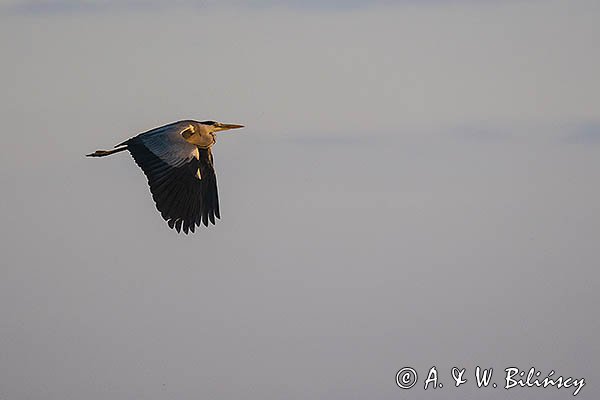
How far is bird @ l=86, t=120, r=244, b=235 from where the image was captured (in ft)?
141

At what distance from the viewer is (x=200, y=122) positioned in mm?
44281

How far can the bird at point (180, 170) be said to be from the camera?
141 ft

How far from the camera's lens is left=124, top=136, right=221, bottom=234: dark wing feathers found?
42.8 m

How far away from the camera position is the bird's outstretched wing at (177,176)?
42812mm

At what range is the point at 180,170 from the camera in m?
43.1

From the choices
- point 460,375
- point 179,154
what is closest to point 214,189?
point 179,154

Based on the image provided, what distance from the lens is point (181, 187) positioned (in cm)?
4312

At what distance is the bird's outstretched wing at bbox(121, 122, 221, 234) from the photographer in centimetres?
4281

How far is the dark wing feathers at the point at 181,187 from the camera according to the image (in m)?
42.8

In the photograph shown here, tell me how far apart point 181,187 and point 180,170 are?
209 millimetres

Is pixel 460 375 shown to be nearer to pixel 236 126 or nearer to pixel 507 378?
pixel 507 378

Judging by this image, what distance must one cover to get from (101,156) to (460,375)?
5.44m

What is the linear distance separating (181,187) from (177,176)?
A: 156 mm

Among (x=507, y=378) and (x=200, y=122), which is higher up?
(x=200, y=122)
